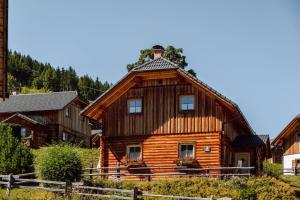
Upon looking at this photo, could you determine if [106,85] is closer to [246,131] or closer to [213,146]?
[246,131]

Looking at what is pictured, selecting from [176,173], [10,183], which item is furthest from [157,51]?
[10,183]

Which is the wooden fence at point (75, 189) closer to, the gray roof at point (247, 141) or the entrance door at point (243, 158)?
the gray roof at point (247, 141)

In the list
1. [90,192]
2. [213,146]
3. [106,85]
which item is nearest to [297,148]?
[213,146]

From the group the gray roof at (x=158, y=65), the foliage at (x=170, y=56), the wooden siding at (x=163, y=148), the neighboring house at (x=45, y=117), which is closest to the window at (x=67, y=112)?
the neighboring house at (x=45, y=117)

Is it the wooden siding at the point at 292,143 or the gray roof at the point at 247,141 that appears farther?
the wooden siding at the point at 292,143

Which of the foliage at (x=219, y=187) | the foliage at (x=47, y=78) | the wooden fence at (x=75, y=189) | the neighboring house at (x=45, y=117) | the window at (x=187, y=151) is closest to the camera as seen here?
the wooden fence at (x=75, y=189)

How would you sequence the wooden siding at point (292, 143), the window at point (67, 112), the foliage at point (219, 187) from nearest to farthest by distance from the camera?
the foliage at point (219, 187), the wooden siding at point (292, 143), the window at point (67, 112)

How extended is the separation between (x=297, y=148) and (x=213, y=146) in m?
22.1

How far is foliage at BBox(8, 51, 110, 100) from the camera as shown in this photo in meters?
103

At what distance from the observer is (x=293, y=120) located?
53.8 m

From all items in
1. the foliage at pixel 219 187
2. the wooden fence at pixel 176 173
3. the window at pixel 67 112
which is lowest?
the foliage at pixel 219 187

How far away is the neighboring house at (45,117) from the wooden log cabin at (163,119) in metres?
21.1

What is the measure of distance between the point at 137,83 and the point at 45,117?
24489 millimetres

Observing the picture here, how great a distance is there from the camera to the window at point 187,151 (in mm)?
35281
